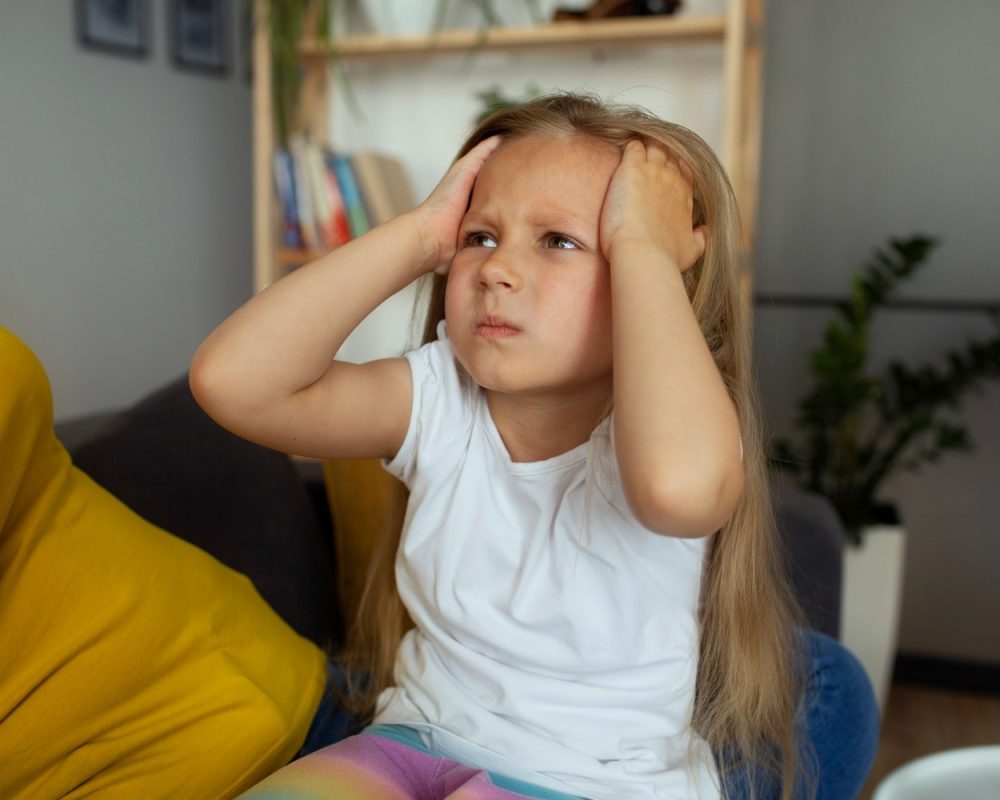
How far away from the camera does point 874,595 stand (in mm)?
2236

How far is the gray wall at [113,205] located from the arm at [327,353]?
4.09 ft

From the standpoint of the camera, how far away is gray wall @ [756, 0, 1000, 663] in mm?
2422

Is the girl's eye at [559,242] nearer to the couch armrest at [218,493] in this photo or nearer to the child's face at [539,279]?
the child's face at [539,279]

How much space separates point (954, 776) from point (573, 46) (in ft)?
5.96

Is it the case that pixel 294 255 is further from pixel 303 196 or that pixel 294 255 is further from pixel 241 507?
pixel 241 507

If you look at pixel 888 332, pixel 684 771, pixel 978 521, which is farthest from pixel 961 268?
pixel 684 771

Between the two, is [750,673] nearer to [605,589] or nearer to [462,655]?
[605,589]

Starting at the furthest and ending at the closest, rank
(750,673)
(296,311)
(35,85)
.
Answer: (35,85), (750,673), (296,311)

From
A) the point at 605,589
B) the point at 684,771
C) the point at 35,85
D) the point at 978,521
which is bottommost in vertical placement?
the point at 978,521

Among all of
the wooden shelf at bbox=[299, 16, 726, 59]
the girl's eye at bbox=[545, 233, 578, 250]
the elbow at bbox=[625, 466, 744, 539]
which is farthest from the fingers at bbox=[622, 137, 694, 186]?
the wooden shelf at bbox=[299, 16, 726, 59]

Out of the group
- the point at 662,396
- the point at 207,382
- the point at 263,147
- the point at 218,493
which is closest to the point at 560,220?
the point at 662,396

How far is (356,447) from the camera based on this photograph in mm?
1074

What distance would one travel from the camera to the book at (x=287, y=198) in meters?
2.46

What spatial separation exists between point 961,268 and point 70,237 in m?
2.05
